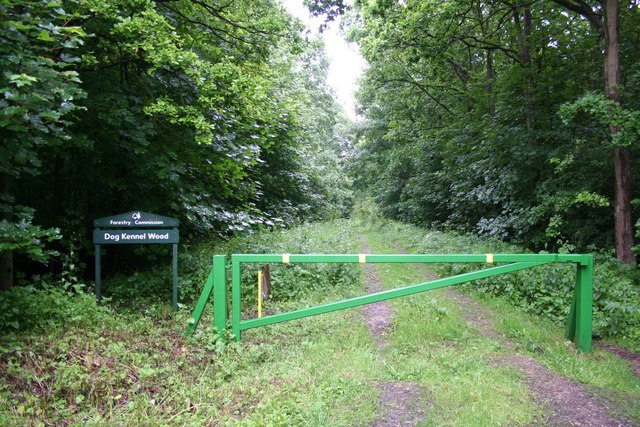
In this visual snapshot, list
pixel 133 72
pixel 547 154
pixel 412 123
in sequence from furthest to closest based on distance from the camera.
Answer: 1. pixel 412 123
2. pixel 547 154
3. pixel 133 72

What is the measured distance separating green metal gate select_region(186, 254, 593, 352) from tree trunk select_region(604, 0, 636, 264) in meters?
4.57

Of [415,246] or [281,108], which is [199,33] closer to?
[281,108]

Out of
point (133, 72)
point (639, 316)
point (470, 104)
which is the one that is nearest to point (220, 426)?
point (639, 316)

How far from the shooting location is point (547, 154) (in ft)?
36.6

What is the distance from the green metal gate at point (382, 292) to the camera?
15.5 feet

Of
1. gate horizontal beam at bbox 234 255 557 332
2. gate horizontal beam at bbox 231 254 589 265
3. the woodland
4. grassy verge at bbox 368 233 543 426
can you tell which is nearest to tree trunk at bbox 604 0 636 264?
the woodland

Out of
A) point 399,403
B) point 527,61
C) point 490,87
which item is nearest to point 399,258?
point 399,403

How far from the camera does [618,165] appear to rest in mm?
8570

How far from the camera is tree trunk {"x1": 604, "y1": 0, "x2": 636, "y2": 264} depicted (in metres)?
8.19

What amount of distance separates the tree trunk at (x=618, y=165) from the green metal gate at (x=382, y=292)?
4.57 m

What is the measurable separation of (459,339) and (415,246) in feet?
36.4

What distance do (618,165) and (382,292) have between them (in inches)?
270

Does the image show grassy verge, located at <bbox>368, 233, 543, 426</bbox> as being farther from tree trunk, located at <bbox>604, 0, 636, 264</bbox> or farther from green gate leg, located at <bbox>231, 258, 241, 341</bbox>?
tree trunk, located at <bbox>604, 0, 636, 264</bbox>

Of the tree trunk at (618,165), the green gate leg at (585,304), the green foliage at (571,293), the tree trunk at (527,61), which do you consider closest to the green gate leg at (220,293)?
the green gate leg at (585,304)
